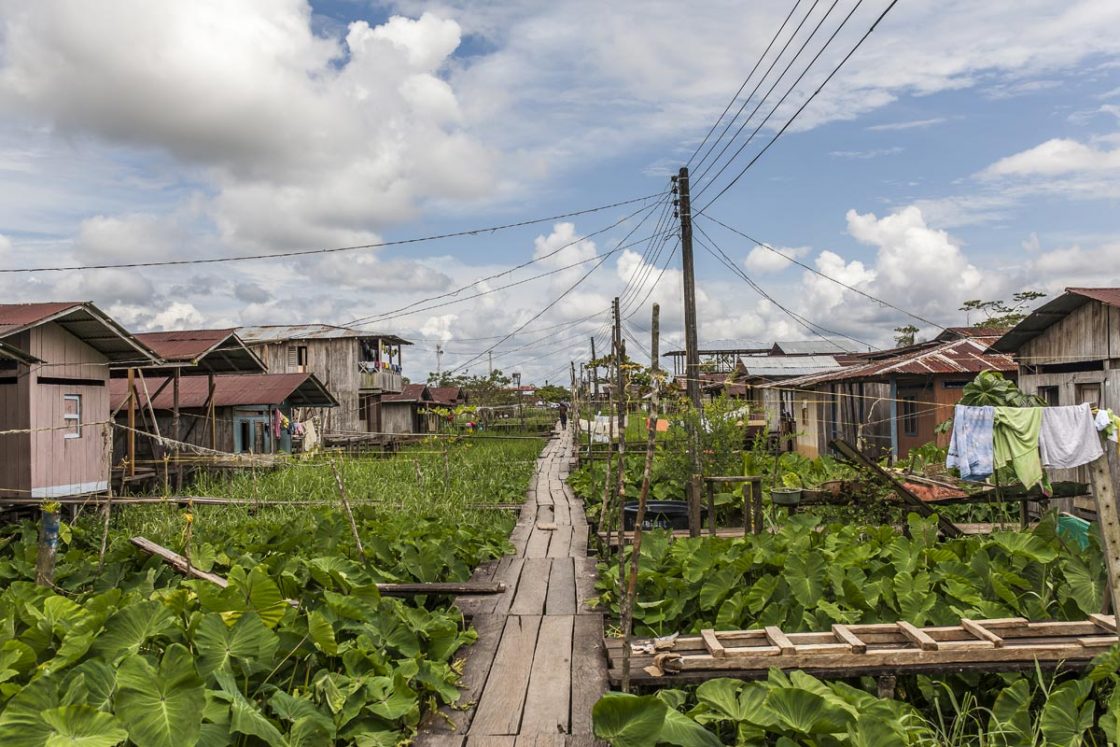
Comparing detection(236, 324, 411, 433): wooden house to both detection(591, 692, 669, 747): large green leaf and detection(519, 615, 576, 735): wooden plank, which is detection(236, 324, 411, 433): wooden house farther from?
detection(591, 692, 669, 747): large green leaf

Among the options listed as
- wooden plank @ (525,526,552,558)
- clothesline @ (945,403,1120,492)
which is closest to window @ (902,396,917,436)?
clothesline @ (945,403,1120,492)

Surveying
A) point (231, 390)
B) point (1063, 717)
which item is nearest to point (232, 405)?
point (231, 390)

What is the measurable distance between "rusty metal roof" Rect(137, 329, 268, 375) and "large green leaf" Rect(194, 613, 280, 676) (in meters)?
12.1

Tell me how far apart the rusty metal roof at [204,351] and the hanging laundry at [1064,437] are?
14494 millimetres

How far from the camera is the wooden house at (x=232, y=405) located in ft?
68.5

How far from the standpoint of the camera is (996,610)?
6.01 meters

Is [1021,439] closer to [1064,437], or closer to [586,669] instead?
[1064,437]

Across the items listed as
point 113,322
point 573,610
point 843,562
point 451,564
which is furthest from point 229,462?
point 843,562

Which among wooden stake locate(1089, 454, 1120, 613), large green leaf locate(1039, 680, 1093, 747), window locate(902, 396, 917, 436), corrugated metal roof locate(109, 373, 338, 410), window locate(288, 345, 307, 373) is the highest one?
window locate(288, 345, 307, 373)

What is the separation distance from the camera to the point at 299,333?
106 ft

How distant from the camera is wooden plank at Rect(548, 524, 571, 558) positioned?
30.7 ft

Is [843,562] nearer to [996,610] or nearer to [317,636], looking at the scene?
[996,610]

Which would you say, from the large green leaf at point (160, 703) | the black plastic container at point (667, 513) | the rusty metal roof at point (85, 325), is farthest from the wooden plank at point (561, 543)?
the rusty metal roof at point (85, 325)

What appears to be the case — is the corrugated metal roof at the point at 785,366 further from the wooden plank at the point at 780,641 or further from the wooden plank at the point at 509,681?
the wooden plank at the point at 780,641
